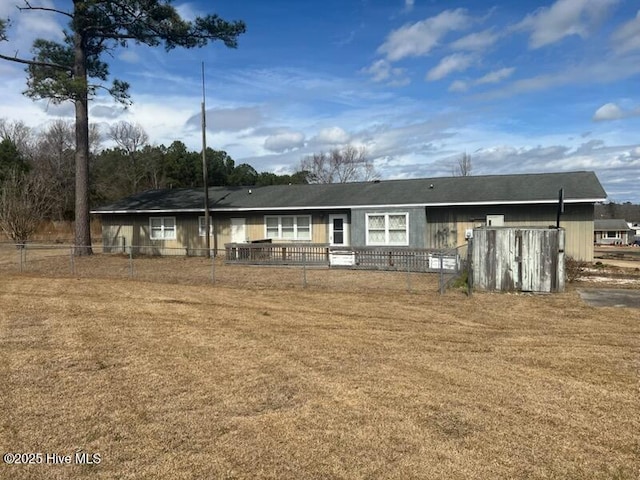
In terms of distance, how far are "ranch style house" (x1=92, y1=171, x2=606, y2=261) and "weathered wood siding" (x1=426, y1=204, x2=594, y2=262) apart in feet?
0.13

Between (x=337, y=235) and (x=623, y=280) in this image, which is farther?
(x=337, y=235)

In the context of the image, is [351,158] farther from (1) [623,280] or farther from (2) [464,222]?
(1) [623,280]

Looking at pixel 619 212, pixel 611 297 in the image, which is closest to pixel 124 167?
pixel 611 297

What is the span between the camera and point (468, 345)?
7.76 m

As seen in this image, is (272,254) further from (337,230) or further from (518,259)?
(518,259)

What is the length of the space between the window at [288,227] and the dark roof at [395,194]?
73cm

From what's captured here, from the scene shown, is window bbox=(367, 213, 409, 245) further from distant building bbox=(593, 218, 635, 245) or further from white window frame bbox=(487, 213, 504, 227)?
distant building bbox=(593, 218, 635, 245)

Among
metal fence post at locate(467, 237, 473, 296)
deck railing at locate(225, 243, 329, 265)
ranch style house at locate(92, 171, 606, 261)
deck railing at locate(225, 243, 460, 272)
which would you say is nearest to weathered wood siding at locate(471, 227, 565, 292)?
metal fence post at locate(467, 237, 473, 296)

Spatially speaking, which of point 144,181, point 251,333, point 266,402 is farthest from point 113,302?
point 144,181

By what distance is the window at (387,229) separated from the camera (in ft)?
71.4

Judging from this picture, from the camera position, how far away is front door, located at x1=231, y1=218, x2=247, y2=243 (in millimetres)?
25281

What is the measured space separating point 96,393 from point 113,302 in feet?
21.3

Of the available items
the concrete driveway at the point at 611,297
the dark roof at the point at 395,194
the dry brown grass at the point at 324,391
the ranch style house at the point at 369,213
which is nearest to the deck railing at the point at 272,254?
the ranch style house at the point at 369,213

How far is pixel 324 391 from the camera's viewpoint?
18.4 feet
